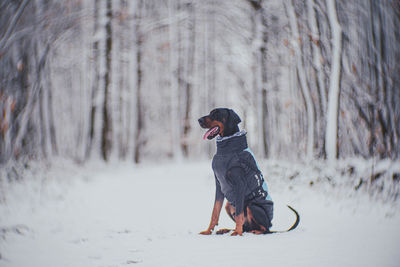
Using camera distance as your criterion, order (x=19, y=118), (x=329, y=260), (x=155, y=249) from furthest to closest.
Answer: (x=19, y=118) → (x=155, y=249) → (x=329, y=260)

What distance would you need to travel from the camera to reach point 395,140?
214 inches

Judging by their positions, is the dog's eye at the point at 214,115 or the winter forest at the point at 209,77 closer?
the dog's eye at the point at 214,115

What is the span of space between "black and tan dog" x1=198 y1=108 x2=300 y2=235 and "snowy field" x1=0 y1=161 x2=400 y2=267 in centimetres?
26

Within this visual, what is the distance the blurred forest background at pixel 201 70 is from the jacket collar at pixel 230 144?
11.0 feet

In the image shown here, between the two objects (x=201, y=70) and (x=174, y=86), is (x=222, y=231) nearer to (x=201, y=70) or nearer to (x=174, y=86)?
(x=174, y=86)

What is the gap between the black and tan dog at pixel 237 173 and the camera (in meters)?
3.41

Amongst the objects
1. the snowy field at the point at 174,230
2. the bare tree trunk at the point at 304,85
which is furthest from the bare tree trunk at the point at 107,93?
the bare tree trunk at the point at 304,85

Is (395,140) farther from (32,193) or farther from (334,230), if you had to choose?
(32,193)

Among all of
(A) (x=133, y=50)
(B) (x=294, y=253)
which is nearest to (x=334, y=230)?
(B) (x=294, y=253)

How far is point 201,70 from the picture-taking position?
22.9 meters

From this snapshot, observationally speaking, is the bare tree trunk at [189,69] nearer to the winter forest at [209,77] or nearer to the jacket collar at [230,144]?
the winter forest at [209,77]

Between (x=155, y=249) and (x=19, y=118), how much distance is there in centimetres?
457

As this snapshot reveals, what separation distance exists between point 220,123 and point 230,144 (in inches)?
10.6

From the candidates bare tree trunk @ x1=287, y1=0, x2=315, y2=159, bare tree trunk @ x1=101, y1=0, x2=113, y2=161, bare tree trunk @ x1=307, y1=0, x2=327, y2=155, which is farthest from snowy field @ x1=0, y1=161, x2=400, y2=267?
bare tree trunk @ x1=101, y1=0, x2=113, y2=161
